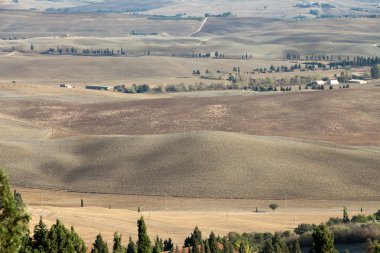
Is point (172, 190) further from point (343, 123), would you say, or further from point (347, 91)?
point (347, 91)

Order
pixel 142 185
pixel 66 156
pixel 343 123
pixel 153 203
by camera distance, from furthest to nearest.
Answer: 1. pixel 343 123
2. pixel 66 156
3. pixel 142 185
4. pixel 153 203

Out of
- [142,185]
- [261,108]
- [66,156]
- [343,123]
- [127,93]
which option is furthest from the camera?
[127,93]

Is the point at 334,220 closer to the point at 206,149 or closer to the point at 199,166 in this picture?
the point at 199,166

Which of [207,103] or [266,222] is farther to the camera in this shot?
[207,103]

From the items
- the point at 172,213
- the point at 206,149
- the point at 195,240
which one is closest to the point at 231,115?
the point at 206,149

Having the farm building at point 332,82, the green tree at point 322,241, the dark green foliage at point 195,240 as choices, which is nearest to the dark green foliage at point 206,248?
the dark green foliage at point 195,240

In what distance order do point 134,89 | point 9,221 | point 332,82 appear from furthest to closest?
1. point 332,82
2. point 134,89
3. point 9,221

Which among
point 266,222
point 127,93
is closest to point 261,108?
point 127,93
